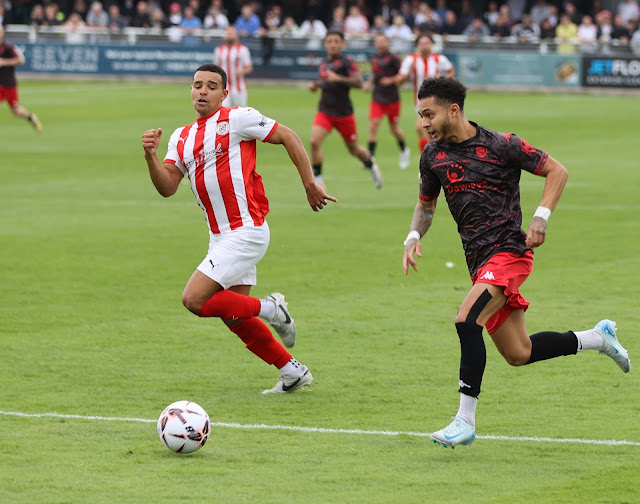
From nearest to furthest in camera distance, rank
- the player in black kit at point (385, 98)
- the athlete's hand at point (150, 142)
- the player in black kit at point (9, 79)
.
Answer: the athlete's hand at point (150, 142) < the player in black kit at point (385, 98) < the player in black kit at point (9, 79)

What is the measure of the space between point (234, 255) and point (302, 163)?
734mm

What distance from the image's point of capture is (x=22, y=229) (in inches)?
576

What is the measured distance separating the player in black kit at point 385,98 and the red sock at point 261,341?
13.6 metres

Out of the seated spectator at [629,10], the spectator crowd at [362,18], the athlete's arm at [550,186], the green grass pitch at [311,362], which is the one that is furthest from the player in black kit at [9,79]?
the seated spectator at [629,10]

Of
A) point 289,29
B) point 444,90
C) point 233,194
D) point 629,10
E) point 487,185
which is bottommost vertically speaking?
point 289,29

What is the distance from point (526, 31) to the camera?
38.4 m

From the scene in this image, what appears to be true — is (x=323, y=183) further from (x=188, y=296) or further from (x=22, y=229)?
(x=188, y=296)

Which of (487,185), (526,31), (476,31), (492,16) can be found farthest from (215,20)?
(487,185)

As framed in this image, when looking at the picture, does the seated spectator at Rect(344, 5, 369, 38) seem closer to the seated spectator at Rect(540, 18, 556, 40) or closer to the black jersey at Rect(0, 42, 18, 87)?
the seated spectator at Rect(540, 18, 556, 40)

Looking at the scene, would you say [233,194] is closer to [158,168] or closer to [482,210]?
[158,168]

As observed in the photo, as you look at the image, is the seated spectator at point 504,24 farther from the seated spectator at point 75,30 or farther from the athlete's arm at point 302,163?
the athlete's arm at point 302,163

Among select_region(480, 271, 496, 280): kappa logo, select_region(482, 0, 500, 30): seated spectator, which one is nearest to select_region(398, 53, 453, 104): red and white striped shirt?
select_region(480, 271, 496, 280): kappa logo

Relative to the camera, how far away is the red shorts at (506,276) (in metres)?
6.50

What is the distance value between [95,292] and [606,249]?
224 inches
